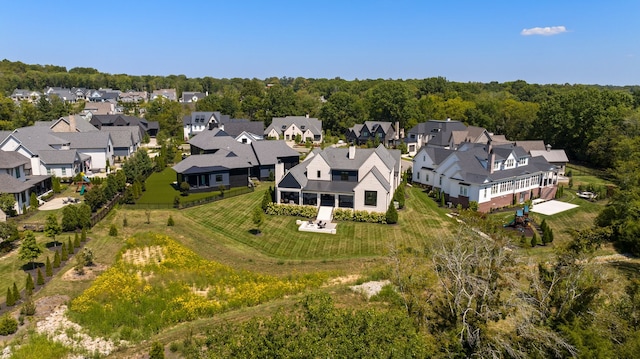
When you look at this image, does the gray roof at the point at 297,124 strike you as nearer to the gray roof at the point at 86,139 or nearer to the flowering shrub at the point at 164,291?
the gray roof at the point at 86,139

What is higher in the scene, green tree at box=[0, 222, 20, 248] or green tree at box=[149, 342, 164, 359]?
green tree at box=[0, 222, 20, 248]

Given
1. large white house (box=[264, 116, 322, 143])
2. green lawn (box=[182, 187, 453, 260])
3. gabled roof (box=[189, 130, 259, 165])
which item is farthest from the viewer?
large white house (box=[264, 116, 322, 143])

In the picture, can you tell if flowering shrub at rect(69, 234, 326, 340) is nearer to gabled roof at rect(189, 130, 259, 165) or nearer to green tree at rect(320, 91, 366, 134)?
gabled roof at rect(189, 130, 259, 165)

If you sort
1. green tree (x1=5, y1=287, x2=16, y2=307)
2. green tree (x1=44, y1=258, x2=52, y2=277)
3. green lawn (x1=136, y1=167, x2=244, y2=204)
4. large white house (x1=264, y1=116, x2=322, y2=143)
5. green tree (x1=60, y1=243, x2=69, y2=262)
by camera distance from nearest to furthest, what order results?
green tree (x1=5, y1=287, x2=16, y2=307) < green tree (x1=44, y1=258, x2=52, y2=277) < green tree (x1=60, y1=243, x2=69, y2=262) < green lawn (x1=136, y1=167, x2=244, y2=204) < large white house (x1=264, y1=116, x2=322, y2=143)

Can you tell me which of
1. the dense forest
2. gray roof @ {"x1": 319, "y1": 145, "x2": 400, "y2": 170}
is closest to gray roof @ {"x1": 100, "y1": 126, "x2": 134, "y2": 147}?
gray roof @ {"x1": 319, "y1": 145, "x2": 400, "y2": 170}

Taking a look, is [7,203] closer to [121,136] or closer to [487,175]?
[121,136]

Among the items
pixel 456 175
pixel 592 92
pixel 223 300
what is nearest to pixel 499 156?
pixel 456 175

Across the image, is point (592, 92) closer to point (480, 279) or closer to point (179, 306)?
point (480, 279)
